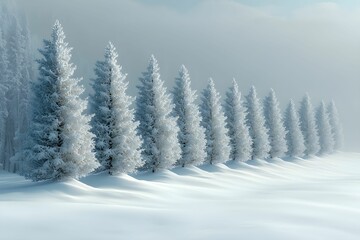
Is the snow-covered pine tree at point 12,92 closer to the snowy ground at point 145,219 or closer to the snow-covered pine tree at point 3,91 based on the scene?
the snow-covered pine tree at point 3,91

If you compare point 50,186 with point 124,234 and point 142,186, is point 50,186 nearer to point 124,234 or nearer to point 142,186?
point 142,186

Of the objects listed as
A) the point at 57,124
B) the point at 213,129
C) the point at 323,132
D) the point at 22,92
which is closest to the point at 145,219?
the point at 57,124

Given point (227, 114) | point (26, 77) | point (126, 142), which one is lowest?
point (126, 142)

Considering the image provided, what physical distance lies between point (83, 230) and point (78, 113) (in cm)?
1454

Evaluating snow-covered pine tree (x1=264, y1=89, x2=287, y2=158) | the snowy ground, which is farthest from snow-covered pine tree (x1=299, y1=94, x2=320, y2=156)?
the snowy ground

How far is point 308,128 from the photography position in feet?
270

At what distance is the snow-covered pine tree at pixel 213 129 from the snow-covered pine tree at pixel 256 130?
11586 millimetres

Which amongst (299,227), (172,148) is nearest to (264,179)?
(172,148)

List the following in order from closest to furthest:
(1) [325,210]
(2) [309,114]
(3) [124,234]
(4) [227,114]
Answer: (3) [124,234]
(1) [325,210]
(4) [227,114]
(2) [309,114]

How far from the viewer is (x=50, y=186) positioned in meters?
23.3

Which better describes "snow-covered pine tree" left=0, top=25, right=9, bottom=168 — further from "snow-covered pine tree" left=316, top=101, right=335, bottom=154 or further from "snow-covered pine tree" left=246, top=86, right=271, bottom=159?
"snow-covered pine tree" left=316, top=101, right=335, bottom=154

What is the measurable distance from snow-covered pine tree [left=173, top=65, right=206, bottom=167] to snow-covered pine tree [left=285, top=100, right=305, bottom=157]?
115ft

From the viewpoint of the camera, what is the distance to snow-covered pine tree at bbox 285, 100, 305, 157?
7456 centimetres

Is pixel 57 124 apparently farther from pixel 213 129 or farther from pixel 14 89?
pixel 14 89
